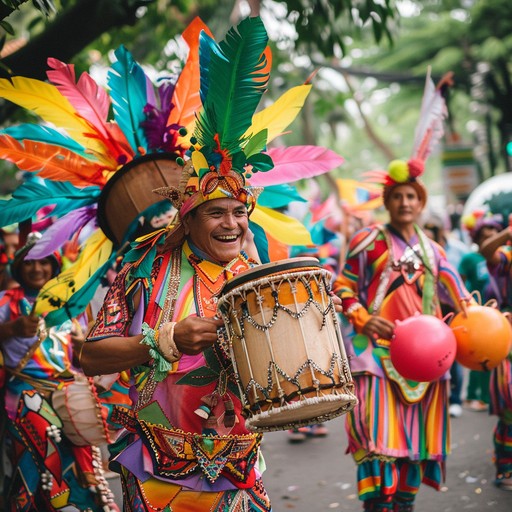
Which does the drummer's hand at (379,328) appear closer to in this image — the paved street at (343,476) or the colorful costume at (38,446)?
the paved street at (343,476)

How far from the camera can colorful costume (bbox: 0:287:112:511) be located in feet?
18.8

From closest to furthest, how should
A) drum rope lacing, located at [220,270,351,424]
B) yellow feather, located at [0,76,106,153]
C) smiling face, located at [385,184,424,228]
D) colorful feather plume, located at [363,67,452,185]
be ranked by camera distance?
1. drum rope lacing, located at [220,270,351,424]
2. yellow feather, located at [0,76,106,153]
3. smiling face, located at [385,184,424,228]
4. colorful feather plume, located at [363,67,452,185]

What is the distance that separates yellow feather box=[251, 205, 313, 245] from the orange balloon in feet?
5.08

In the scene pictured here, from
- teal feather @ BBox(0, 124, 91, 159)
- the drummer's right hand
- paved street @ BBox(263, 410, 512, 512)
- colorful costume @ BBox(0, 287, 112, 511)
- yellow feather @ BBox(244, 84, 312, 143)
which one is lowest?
paved street @ BBox(263, 410, 512, 512)

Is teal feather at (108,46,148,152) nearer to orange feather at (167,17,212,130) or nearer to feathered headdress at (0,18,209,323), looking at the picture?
feathered headdress at (0,18,209,323)

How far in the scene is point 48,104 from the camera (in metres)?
4.30

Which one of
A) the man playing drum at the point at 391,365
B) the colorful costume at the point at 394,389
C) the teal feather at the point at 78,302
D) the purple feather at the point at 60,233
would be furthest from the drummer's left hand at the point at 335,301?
the colorful costume at the point at 394,389

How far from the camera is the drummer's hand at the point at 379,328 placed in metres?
5.61

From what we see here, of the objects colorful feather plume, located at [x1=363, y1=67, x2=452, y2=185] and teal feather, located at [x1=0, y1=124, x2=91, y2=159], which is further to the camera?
colorful feather plume, located at [x1=363, y1=67, x2=452, y2=185]

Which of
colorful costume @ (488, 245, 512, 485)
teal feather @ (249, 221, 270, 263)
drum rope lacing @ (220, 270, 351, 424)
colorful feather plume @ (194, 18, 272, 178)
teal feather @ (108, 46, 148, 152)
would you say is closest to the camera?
drum rope lacing @ (220, 270, 351, 424)

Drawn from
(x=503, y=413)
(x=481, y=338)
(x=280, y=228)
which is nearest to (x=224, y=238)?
(x=280, y=228)

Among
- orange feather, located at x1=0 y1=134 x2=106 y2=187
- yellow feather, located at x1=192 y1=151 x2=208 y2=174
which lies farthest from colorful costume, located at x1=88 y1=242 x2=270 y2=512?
orange feather, located at x1=0 y1=134 x2=106 y2=187

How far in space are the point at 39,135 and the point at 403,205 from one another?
2693 mm

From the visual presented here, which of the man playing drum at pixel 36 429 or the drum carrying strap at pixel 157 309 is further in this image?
the man playing drum at pixel 36 429
